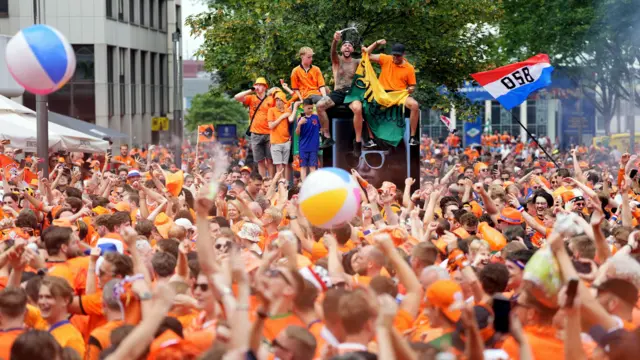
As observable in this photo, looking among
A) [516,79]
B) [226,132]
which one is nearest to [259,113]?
[516,79]

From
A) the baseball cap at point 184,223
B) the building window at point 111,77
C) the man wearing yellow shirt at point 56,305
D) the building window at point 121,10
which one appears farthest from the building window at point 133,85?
the man wearing yellow shirt at point 56,305

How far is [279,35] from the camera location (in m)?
27.0

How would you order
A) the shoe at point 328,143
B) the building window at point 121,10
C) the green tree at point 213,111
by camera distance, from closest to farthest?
the shoe at point 328,143, the building window at point 121,10, the green tree at point 213,111

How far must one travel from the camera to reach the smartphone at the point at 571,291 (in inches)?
200

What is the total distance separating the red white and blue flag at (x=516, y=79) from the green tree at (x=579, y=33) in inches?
744

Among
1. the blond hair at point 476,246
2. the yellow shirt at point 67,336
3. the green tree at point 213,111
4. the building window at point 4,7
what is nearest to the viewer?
the yellow shirt at point 67,336

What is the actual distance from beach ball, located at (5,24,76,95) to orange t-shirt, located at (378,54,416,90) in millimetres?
7492

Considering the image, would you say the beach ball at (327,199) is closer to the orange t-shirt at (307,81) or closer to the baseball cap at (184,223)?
the baseball cap at (184,223)

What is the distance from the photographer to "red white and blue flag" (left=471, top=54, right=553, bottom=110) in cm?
1736

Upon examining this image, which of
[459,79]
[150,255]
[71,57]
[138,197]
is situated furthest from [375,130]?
[459,79]

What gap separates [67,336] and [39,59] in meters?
3.66

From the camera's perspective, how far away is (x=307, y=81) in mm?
17469

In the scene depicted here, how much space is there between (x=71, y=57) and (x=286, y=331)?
4896 millimetres

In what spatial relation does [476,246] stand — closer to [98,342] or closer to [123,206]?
[98,342]
